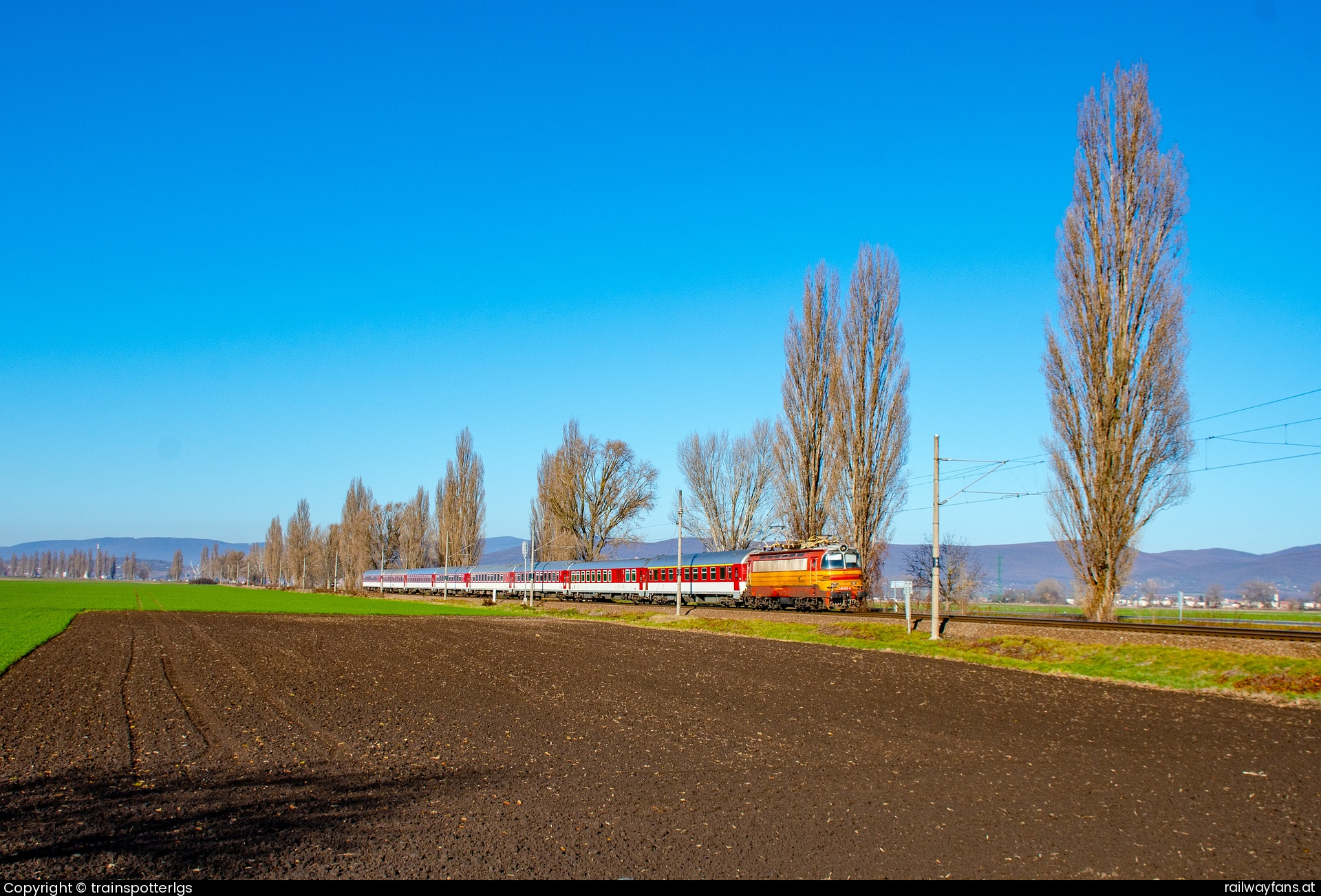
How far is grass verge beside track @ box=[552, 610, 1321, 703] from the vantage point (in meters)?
17.5

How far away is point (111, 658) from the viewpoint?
22469 mm

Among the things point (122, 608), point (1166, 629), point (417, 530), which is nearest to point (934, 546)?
point (1166, 629)

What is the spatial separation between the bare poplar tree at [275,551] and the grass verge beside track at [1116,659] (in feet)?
509

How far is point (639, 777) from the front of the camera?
1009 centimetres

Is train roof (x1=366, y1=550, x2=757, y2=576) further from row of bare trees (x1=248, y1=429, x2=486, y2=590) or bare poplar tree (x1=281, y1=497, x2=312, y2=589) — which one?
bare poplar tree (x1=281, y1=497, x2=312, y2=589)

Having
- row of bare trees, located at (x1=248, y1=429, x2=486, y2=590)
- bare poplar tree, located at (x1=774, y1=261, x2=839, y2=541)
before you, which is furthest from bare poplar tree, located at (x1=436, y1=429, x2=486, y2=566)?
bare poplar tree, located at (x1=774, y1=261, x2=839, y2=541)

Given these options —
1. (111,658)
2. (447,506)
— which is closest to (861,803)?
(111,658)

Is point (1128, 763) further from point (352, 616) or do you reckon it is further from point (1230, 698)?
point (352, 616)

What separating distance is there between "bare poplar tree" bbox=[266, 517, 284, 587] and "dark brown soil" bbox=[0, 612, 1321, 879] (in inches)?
6178

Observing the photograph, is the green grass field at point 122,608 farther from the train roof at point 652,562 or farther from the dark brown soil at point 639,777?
the dark brown soil at point 639,777

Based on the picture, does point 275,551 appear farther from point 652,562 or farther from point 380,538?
point 652,562

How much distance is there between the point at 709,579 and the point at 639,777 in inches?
1619

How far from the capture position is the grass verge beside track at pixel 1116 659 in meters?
17.5
